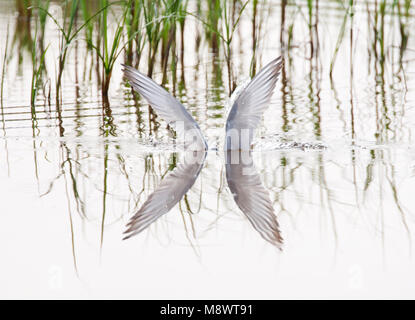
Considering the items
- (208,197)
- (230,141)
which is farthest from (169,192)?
(230,141)

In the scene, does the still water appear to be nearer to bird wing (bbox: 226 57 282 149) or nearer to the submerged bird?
the submerged bird

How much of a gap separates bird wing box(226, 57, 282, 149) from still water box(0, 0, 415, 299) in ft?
0.76

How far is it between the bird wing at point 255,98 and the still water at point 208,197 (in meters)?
0.23

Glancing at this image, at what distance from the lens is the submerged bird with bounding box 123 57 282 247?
305 centimetres

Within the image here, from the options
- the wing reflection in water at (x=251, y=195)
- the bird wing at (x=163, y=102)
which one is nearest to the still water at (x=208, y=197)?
the wing reflection in water at (x=251, y=195)

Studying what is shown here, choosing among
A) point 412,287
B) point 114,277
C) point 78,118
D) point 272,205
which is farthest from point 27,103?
point 412,287

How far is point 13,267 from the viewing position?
7.93ft

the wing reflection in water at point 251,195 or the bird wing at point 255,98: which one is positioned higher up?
the bird wing at point 255,98

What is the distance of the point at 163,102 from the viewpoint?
3596mm

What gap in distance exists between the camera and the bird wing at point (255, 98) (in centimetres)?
352

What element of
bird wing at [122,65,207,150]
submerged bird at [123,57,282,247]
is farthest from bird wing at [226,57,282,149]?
bird wing at [122,65,207,150]

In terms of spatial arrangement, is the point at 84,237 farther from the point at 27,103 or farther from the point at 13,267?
the point at 27,103

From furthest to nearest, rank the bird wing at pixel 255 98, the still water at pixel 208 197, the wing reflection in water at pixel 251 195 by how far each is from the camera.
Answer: the bird wing at pixel 255 98
the wing reflection in water at pixel 251 195
the still water at pixel 208 197

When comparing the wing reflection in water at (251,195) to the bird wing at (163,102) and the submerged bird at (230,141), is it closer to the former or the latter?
the submerged bird at (230,141)
